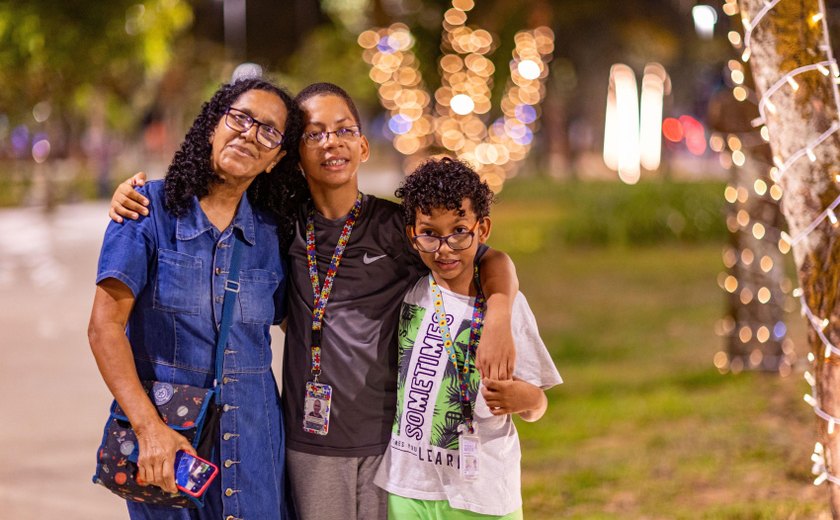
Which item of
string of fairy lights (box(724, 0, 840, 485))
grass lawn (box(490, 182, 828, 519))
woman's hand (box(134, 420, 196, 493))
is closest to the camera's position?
woman's hand (box(134, 420, 196, 493))

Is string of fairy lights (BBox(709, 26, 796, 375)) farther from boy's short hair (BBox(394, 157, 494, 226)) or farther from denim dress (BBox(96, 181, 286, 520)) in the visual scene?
denim dress (BBox(96, 181, 286, 520))

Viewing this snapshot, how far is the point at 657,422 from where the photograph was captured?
707 cm

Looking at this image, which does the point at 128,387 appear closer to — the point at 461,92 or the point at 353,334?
the point at 353,334

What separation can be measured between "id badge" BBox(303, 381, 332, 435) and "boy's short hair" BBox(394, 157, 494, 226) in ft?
1.75

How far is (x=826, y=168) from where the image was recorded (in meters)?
A: 3.43

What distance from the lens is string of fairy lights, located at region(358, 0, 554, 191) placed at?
1914cm

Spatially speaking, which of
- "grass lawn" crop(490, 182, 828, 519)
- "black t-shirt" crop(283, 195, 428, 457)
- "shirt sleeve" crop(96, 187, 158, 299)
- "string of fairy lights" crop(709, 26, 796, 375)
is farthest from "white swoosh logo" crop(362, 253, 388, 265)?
"string of fairy lights" crop(709, 26, 796, 375)

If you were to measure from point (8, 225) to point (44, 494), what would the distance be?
16415 mm

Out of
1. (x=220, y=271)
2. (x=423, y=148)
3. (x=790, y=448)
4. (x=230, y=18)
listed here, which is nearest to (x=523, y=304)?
(x=220, y=271)

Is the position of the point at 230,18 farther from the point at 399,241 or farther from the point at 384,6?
the point at 399,241

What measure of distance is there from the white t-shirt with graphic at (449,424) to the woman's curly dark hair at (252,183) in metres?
→ 0.54

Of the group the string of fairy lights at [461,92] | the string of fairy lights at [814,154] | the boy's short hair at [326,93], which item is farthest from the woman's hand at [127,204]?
the string of fairy lights at [461,92]

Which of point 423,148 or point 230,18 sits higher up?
point 230,18

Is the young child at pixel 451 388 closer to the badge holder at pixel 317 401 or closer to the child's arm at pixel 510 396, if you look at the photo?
the child's arm at pixel 510 396
